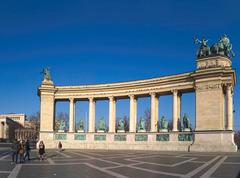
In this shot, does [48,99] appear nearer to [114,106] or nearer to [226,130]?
[114,106]

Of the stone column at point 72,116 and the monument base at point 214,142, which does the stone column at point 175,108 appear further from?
the stone column at point 72,116

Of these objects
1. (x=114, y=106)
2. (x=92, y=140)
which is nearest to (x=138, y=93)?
(x=114, y=106)

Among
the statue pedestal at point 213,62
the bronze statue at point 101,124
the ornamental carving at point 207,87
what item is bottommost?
the bronze statue at point 101,124

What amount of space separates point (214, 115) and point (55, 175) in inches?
1383

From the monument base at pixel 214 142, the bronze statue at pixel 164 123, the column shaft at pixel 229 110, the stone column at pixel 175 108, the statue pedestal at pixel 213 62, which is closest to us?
the monument base at pixel 214 142

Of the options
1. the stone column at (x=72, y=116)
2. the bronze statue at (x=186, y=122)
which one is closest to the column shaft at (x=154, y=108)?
the bronze statue at (x=186, y=122)

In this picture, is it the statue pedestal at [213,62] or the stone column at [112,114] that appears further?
the stone column at [112,114]

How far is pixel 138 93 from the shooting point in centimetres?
6562

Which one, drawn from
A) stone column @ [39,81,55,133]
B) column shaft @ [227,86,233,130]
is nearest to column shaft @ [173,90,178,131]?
column shaft @ [227,86,233,130]

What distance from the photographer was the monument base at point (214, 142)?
170 ft

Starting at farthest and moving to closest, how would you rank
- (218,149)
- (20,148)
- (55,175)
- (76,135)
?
(76,135) → (218,149) → (20,148) → (55,175)

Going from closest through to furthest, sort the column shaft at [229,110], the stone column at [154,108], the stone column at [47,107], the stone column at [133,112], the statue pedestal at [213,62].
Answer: the column shaft at [229,110] → the statue pedestal at [213,62] → the stone column at [154,108] → the stone column at [133,112] → the stone column at [47,107]

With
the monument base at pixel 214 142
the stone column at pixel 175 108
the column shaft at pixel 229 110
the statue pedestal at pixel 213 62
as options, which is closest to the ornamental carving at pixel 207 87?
the column shaft at pixel 229 110

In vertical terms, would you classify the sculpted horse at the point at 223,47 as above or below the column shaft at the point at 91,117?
above
